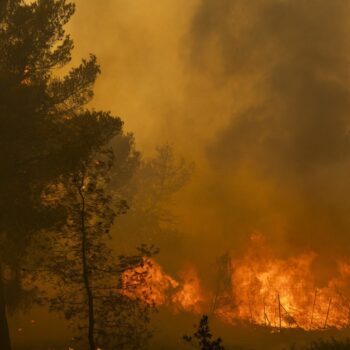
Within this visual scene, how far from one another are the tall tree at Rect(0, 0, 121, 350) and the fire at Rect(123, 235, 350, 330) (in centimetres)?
1304

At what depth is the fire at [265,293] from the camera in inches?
1049

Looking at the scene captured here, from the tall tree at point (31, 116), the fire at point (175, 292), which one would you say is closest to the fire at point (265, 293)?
the fire at point (175, 292)

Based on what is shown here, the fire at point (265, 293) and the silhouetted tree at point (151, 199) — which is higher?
the silhouetted tree at point (151, 199)

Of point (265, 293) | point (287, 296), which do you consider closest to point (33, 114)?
point (265, 293)

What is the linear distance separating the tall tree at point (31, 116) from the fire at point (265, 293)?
42.8 feet

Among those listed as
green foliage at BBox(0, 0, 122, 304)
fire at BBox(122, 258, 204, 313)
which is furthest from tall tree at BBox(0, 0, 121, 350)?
fire at BBox(122, 258, 204, 313)

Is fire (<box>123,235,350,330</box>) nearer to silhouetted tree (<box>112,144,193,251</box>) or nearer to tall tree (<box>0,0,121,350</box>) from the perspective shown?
silhouetted tree (<box>112,144,193,251</box>)

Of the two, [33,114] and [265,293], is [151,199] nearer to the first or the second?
[265,293]

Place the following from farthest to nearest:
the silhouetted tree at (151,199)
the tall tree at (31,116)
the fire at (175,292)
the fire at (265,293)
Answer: the silhouetted tree at (151,199) < the fire at (175,292) < the fire at (265,293) < the tall tree at (31,116)

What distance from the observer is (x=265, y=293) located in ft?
92.5

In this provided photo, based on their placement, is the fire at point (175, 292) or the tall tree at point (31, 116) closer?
the tall tree at point (31, 116)

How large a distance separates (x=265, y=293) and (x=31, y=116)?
1988 cm

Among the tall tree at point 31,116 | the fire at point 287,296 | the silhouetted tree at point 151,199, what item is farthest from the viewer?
the silhouetted tree at point 151,199

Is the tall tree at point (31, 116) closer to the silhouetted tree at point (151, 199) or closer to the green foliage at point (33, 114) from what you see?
the green foliage at point (33, 114)
